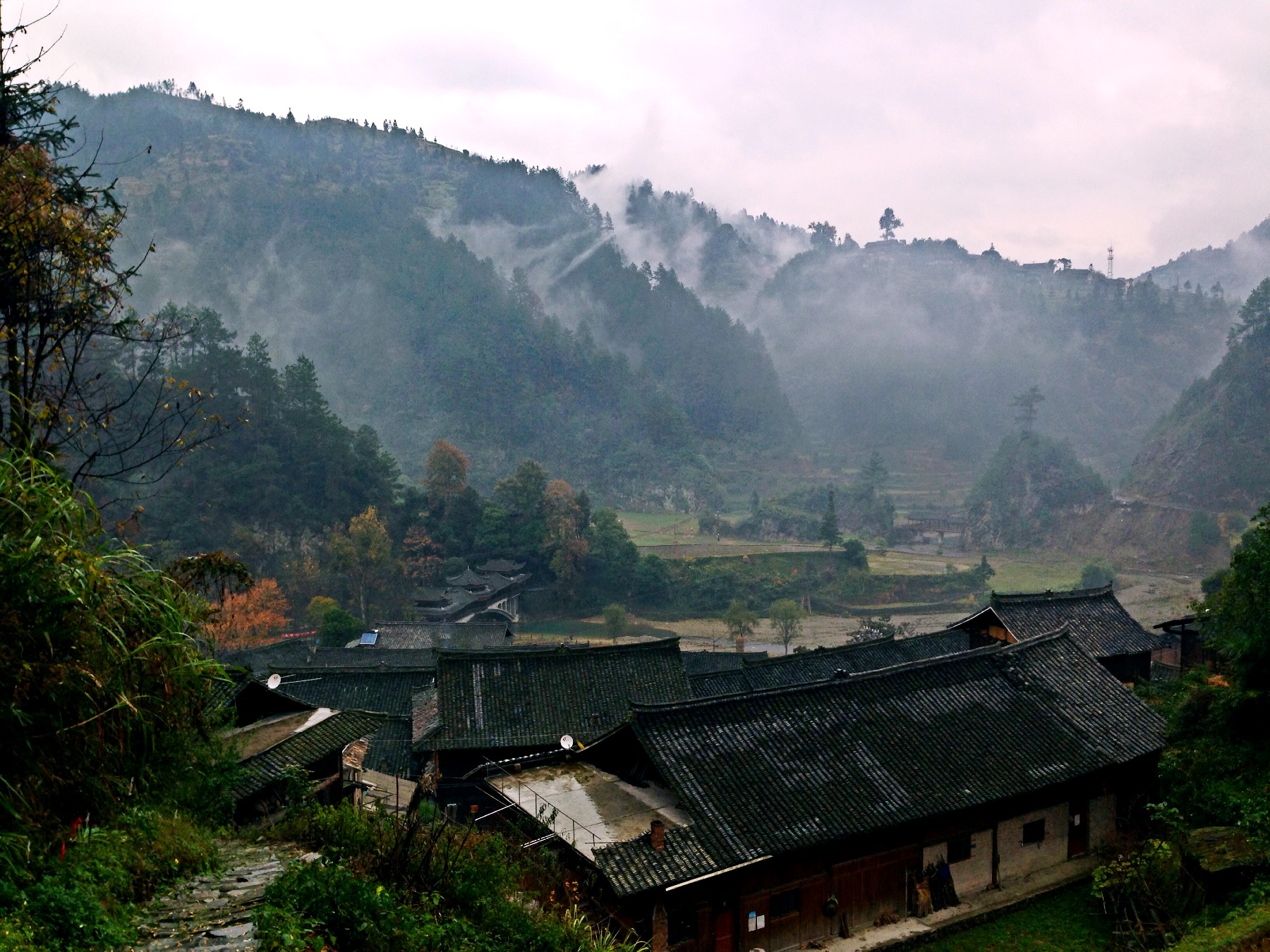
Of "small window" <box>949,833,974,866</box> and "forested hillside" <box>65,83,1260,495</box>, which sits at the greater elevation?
"forested hillside" <box>65,83,1260,495</box>

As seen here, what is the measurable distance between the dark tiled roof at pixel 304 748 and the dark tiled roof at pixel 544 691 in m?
4.80

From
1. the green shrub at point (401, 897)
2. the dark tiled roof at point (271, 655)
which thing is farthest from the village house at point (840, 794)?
the dark tiled roof at point (271, 655)

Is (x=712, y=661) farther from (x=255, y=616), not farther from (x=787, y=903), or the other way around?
(x=255, y=616)

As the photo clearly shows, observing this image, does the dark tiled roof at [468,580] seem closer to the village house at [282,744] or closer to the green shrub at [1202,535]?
the village house at [282,744]

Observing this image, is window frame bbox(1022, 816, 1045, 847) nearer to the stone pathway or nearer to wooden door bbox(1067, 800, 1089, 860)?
wooden door bbox(1067, 800, 1089, 860)

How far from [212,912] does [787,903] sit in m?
9.13

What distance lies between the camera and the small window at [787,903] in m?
12.5

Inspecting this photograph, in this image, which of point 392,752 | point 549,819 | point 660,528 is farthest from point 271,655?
point 660,528

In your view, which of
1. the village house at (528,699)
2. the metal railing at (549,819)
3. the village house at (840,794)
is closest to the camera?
the village house at (840,794)

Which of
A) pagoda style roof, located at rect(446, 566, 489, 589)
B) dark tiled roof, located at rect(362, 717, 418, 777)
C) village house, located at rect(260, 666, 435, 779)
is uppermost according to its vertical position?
village house, located at rect(260, 666, 435, 779)

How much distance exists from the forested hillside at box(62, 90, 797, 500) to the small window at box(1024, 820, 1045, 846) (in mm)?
88168

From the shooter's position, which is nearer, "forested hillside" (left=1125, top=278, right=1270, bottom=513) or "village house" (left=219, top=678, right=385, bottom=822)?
"village house" (left=219, top=678, right=385, bottom=822)

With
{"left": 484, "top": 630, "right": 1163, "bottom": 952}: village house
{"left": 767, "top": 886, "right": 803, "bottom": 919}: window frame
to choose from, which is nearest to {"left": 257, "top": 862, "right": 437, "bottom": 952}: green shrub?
{"left": 484, "top": 630, "right": 1163, "bottom": 952}: village house

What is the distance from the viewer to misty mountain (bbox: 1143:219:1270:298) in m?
175
